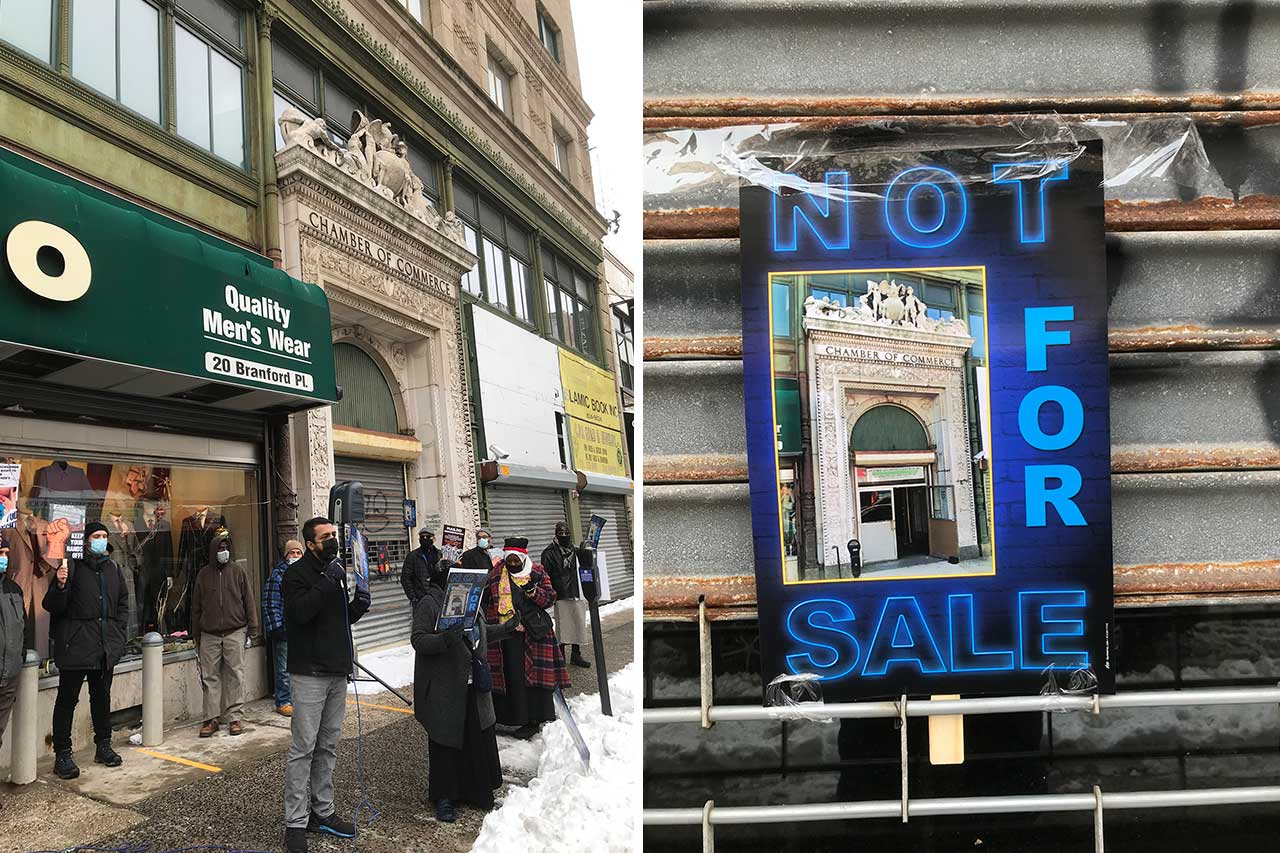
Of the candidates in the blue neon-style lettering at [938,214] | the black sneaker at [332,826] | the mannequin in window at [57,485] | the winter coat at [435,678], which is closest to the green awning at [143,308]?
the mannequin in window at [57,485]

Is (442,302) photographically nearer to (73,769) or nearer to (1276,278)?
(73,769)

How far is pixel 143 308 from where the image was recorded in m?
1.76

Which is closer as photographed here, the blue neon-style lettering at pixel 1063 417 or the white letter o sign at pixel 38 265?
the white letter o sign at pixel 38 265

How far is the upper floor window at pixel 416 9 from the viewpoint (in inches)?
95.8

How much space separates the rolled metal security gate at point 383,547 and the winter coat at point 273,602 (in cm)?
29

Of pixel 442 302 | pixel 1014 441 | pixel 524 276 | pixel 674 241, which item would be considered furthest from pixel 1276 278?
pixel 442 302

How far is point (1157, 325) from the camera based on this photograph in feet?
9.40

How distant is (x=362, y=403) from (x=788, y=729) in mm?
1930

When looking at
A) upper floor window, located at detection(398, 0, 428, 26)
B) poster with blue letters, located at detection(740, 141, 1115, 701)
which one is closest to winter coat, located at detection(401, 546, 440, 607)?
poster with blue letters, located at detection(740, 141, 1115, 701)

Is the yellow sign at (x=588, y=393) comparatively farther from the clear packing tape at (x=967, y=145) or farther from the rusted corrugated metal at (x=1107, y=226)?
the clear packing tape at (x=967, y=145)

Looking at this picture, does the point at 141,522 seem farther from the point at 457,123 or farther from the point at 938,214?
the point at 938,214

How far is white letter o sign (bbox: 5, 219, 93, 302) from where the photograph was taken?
1.50 metres

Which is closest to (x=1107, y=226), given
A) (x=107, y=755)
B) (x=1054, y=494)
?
(x=1054, y=494)

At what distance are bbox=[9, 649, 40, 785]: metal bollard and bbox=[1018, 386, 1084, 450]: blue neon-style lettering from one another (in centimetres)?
293
